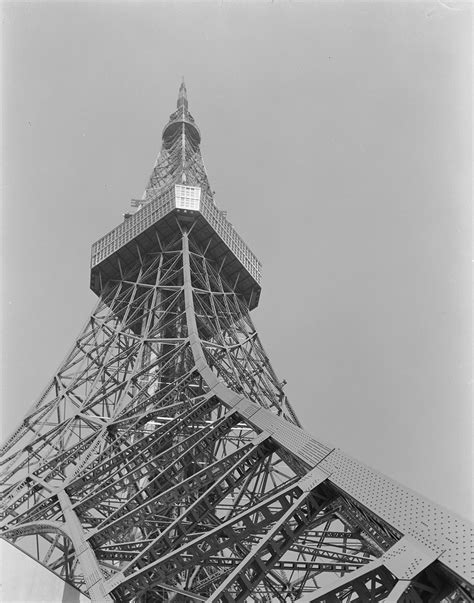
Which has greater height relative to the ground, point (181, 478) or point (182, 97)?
point (182, 97)

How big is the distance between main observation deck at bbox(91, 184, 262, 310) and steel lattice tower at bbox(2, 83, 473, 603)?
4.0 inches

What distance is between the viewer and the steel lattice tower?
985 centimetres

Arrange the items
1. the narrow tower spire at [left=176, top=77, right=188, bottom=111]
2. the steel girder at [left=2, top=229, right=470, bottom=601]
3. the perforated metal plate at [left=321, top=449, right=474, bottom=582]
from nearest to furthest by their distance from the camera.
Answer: the perforated metal plate at [left=321, top=449, right=474, bottom=582]
the steel girder at [left=2, top=229, right=470, bottom=601]
the narrow tower spire at [left=176, top=77, right=188, bottom=111]

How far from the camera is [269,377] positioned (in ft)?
108

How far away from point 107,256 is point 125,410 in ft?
56.4

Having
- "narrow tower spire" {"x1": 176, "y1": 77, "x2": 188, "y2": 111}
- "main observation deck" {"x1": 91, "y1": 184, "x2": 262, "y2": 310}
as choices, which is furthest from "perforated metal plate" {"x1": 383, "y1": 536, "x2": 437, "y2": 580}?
"narrow tower spire" {"x1": 176, "y1": 77, "x2": 188, "y2": 111}

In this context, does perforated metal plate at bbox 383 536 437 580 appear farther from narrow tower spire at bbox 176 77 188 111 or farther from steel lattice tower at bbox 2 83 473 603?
narrow tower spire at bbox 176 77 188 111

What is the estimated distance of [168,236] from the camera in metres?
40.2

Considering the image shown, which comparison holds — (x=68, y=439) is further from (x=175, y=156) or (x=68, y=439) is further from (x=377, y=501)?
(x=175, y=156)

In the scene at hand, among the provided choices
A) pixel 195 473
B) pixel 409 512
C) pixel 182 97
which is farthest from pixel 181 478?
pixel 182 97

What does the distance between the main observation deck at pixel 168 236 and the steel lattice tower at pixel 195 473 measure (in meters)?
0.10

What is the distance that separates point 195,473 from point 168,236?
23.7 m

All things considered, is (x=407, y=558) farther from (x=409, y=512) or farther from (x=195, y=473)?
(x=195, y=473)

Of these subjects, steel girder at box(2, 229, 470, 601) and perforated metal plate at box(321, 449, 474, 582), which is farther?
steel girder at box(2, 229, 470, 601)
